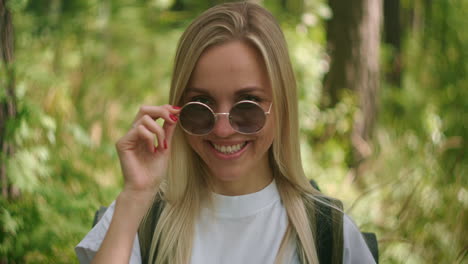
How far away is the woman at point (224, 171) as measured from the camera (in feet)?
6.53

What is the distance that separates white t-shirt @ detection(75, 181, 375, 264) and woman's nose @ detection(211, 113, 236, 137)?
1.15ft

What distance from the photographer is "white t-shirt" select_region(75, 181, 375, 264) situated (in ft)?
6.86

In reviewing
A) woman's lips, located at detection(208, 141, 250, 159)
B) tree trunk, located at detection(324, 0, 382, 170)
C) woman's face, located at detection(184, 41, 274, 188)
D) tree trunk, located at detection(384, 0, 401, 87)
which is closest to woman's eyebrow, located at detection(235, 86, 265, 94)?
woman's face, located at detection(184, 41, 274, 188)

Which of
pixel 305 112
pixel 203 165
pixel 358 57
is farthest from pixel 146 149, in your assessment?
pixel 358 57

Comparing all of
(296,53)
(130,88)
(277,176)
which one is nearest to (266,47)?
(277,176)

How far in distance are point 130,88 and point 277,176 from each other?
16.7 feet

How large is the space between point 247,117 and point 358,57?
443cm

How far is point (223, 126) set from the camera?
2.01 m

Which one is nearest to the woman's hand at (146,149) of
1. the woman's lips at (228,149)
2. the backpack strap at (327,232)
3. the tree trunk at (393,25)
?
the woman's lips at (228,149)

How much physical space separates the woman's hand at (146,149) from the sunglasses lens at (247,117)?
0.79 ft

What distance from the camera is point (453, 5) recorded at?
7.83m

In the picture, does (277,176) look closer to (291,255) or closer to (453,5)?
(291,255)

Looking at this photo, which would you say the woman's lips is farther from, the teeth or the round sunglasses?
the round sunglasses

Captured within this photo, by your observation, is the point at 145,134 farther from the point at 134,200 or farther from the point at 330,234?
the point at 330,234
